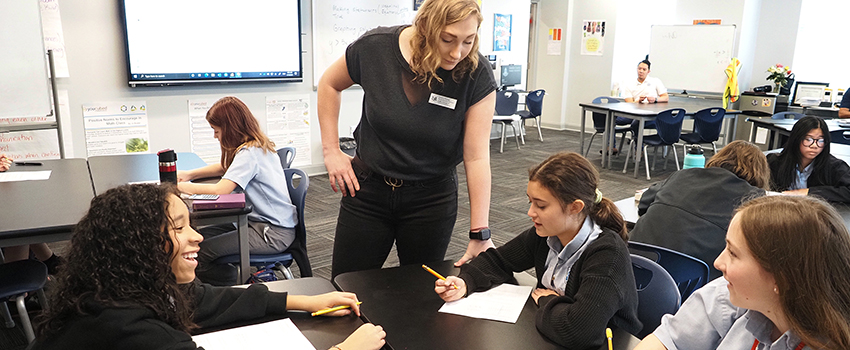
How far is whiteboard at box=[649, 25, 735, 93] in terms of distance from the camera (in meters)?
8.00

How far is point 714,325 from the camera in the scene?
124 cm

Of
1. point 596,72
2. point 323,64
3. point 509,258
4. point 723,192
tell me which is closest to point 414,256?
point 509,258

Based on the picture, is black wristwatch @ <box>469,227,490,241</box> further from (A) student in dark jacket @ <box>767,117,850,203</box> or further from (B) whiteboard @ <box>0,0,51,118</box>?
(B) whiteboard @ <box>0,0,51,118</box>

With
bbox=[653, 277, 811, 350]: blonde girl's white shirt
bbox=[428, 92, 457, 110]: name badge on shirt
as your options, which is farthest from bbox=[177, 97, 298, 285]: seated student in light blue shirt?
bbox=[653, 277, 811, 350]: blonde girl's white shirt

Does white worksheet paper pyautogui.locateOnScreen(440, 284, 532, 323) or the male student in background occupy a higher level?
the male student in background

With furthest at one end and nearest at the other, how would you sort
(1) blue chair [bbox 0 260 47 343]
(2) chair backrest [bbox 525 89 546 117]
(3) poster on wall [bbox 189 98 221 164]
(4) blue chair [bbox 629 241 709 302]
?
1. (2) chair backrest [bbox 525 89 546 117]
2. (3) poster on wall [bbox 189 98 221 164]
3. (1) blue chair [bbox 0 260 47 343]
4. (4) blue chair [bbox 629 241 709 302]

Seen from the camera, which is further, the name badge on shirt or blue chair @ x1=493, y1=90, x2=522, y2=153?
blue chair @ x1=493, y1=90, x2=522, y2=153

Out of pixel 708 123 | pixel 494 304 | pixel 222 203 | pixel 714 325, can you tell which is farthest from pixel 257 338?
pixel 708 123

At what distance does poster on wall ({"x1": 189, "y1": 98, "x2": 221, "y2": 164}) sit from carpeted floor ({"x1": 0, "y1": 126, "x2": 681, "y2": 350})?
94cm

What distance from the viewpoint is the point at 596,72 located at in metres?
9.03

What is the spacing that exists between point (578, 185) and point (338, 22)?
456 centimetres

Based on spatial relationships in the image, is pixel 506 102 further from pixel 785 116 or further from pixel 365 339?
pixel 365 339

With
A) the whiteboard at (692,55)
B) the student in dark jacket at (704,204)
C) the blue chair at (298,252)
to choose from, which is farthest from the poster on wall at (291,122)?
the whiteboard at (692,55)

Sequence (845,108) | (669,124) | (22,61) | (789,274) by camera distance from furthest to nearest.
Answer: (845,108) < (669,124) < (22,61) < (789,274)
